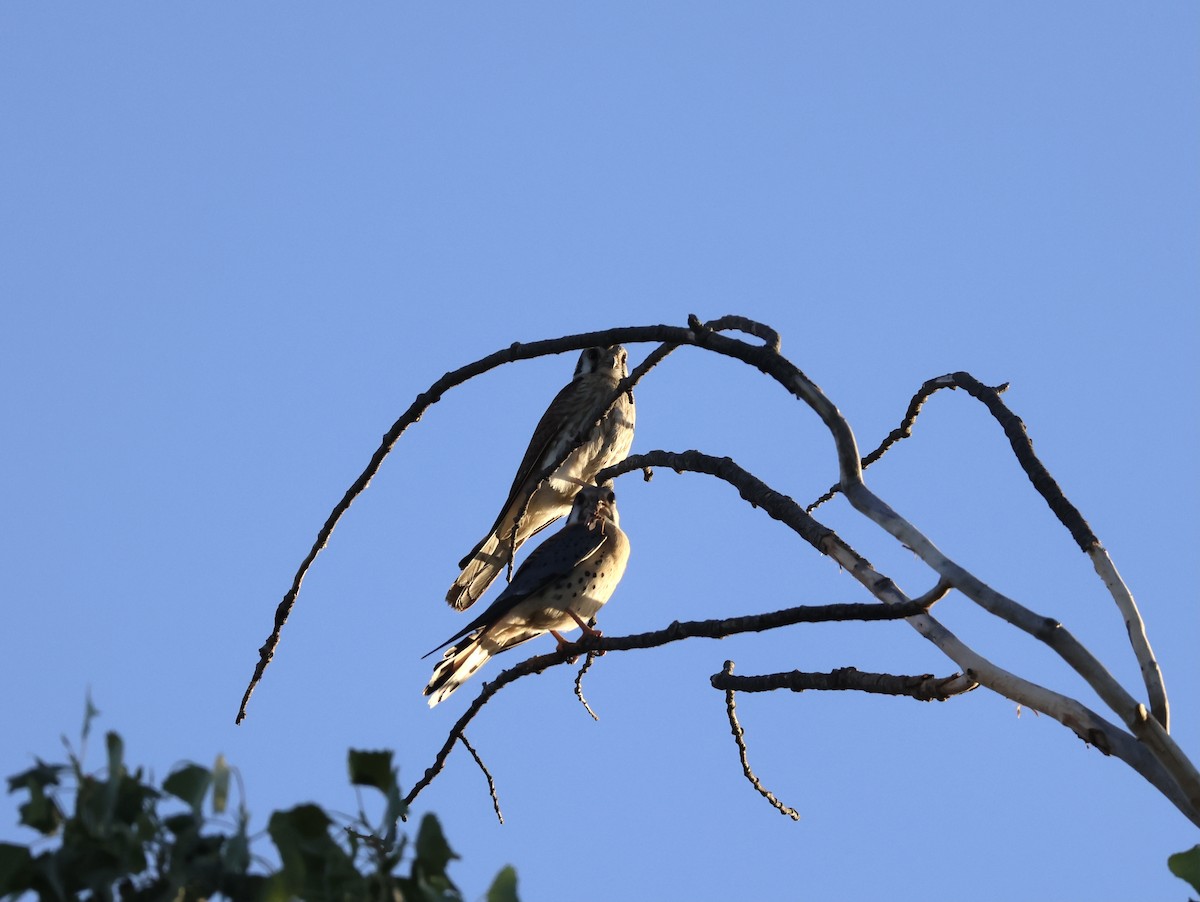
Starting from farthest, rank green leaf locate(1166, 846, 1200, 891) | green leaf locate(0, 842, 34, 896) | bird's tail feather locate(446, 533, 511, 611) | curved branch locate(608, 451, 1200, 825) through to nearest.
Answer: bird's tail feather locate(446, 533, 511, 611), curved branch locate(608, 451, 1200, 825), green leaf locate(1166, 846, 1200, 891), green leaf locate(0, 842, 34, 896)

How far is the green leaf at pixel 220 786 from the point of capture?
1.78 meters

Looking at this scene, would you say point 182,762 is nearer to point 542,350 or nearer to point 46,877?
point 46,877

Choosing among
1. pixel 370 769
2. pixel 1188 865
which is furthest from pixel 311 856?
pixel 1188 865

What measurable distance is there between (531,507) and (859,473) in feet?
13.7

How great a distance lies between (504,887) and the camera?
187 cm

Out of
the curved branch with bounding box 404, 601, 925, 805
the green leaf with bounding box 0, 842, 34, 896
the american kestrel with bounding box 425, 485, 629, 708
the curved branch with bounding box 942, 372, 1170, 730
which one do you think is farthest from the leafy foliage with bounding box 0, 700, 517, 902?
the american kestrel with bounding box 425, 485, 629, 708

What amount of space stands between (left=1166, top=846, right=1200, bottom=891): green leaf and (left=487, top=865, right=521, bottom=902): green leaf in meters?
0.96

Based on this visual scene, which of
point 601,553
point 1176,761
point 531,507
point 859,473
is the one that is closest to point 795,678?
point 859,473

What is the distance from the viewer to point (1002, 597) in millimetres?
2854

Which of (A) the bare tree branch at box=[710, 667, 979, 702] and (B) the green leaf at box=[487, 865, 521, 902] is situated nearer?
(B) the green leaf at box=[487, 865, 521, 902]

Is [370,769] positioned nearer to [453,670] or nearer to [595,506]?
[453,670]

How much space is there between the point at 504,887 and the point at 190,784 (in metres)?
0.38

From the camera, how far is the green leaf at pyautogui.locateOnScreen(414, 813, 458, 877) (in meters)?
1.85

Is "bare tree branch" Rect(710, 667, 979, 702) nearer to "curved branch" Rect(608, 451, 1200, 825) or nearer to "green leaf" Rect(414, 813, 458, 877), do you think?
"curved branch" Rect(608, 451, 1200, 825)
